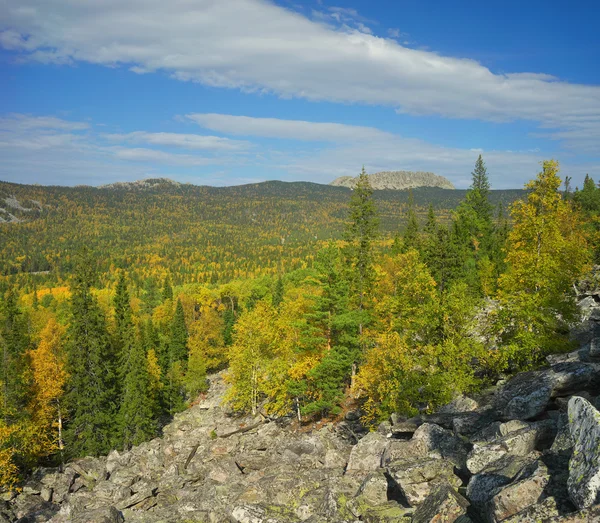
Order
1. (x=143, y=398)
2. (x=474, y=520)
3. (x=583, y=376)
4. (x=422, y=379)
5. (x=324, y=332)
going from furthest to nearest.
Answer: (x=143, y=398)
(x=324, y=332)
(x=422, y=379)
(x=583, y=376)
(x=474, y=520)

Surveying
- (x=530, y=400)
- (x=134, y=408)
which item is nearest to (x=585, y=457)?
(x=530, y=400)

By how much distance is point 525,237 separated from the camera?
28.8 metres

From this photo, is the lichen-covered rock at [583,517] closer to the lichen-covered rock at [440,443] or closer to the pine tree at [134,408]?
the lichen-covered rock at [440,443]

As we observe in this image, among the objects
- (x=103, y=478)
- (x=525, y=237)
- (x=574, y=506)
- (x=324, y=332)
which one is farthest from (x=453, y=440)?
(x=103, y=478)

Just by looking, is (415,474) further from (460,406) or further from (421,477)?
(460,406)

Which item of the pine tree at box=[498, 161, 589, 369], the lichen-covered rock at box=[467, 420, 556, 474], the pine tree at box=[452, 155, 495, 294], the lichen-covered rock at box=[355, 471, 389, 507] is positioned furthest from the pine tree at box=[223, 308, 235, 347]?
the lichen-covered rock at box=[467, 420, 556, 474]

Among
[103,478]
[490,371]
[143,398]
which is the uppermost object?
[490,371]

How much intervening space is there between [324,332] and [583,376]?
889 inches

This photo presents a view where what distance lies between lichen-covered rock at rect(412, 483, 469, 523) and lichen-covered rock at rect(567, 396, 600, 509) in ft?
11.4

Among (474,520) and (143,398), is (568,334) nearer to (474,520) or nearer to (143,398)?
(474,520)

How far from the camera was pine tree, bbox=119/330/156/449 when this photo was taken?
43844 millimetres

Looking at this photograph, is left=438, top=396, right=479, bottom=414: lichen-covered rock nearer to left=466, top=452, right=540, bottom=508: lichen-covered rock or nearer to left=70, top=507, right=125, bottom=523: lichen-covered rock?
left=466, top=452, right=540, bottom=508: lichen-covered rock

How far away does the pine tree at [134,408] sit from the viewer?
43.8 m

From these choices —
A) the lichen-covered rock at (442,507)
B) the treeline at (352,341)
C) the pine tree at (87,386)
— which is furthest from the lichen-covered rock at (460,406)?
the pine tree at (87,386)
